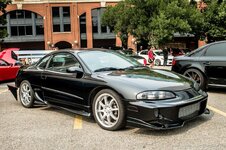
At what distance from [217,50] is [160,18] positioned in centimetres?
2446

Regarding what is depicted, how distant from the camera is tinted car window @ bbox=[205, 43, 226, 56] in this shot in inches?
366

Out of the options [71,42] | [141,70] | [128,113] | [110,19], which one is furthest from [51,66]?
[71,42]

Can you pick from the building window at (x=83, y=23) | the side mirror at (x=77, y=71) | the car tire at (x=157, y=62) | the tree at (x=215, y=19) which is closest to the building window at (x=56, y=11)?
the building window at (x=83, y=23)

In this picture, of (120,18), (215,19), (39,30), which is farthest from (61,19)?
(215,19)

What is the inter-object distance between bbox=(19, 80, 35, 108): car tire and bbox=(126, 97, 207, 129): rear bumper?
2.90 meters

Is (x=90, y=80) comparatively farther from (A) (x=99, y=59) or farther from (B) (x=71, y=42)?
(B) (x=71, y=42)

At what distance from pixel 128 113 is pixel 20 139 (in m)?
1.67

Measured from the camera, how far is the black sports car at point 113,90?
5.43 meters

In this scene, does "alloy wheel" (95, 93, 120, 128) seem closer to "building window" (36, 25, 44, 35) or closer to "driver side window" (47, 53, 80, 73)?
"driver side window" (47, 53, 80, 73)

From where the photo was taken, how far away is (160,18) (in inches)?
1315

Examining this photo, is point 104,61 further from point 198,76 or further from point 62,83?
point 198,76

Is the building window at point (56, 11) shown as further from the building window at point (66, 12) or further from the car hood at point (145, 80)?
the car hood at point (145, 80)

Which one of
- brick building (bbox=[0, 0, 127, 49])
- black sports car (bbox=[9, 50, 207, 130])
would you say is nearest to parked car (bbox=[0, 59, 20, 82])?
black sports car (bbox=[9, 50, 207, 130])

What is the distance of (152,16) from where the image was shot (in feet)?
119
